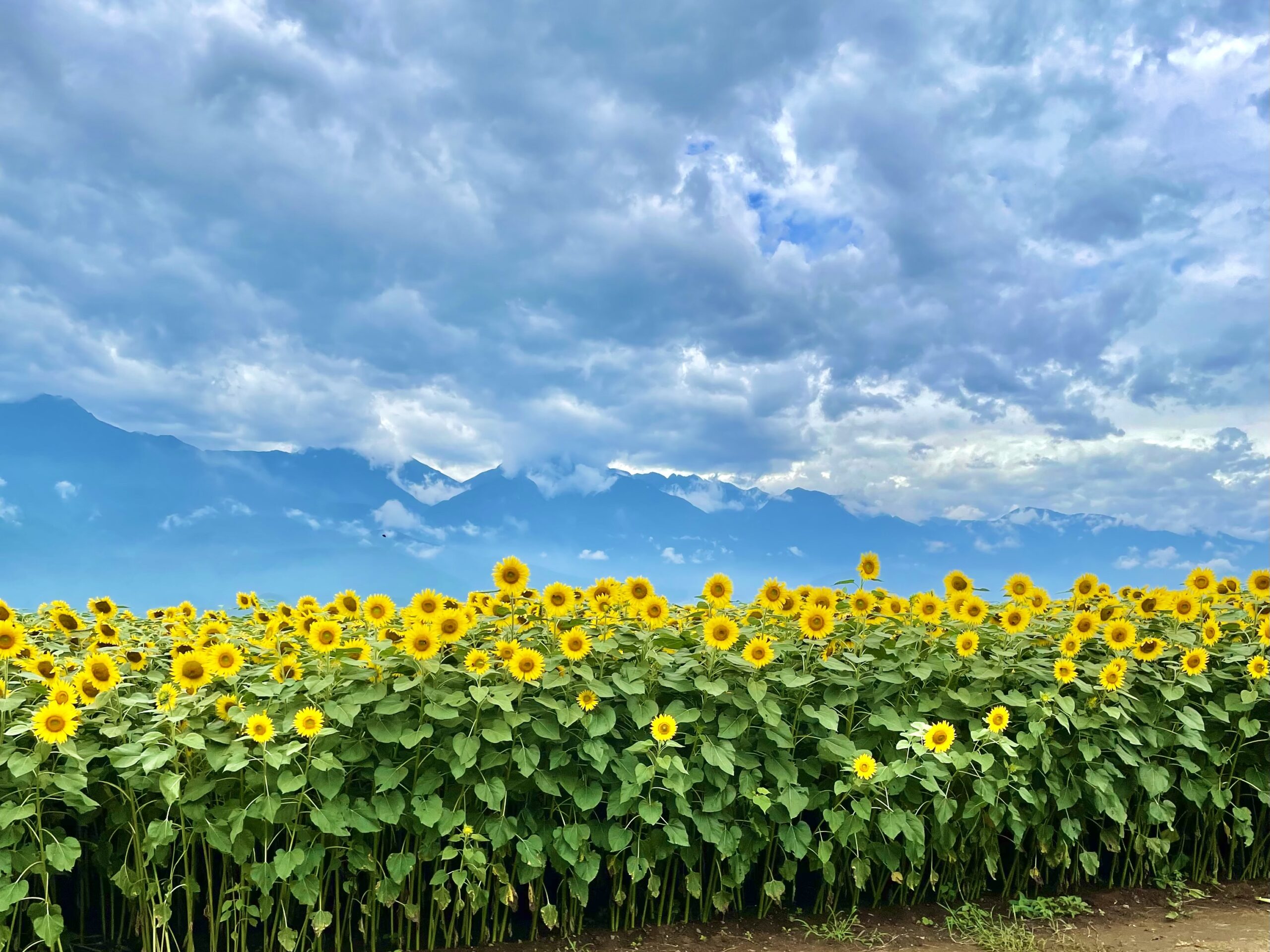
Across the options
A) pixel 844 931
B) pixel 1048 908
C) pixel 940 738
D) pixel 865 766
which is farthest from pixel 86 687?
pixel 1048 908

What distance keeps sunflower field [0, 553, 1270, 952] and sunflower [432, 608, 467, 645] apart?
0.09 feet

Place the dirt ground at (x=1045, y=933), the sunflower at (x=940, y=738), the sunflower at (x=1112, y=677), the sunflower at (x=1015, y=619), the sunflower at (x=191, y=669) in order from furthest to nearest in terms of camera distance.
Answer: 1. the sunflower at (x=1015, y=619)
2. the sunflower at (x=1112, y=677)
3. the dirt ground at (x=1045, y=933)
4. the sunflower at (x=940, y=738)
5. the sunflower at (x=191, y=669)

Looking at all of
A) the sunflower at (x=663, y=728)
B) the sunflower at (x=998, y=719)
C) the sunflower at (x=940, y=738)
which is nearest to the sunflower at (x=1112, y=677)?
the sunflower at (x=998, y=719)

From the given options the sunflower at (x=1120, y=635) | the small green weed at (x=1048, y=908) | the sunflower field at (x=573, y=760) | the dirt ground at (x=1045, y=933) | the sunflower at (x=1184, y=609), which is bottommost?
the dirt ground at (x=1045, y=933)

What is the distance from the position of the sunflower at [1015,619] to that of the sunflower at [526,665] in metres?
2.35

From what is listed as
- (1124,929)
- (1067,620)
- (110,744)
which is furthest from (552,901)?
(1067,620)

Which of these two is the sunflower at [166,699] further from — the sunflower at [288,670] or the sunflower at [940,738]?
the sunflower at [940,738]

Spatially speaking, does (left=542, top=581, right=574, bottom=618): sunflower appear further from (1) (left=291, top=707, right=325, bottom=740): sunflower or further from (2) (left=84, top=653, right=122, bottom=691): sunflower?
(2) (left=84, top=653, right=122, bottom=691): sunflower

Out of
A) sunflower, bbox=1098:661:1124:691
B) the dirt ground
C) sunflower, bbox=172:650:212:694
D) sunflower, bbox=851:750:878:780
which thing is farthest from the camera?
sunflower, bbox=1098:661:1124:691

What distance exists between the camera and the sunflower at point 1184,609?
4.96 metres

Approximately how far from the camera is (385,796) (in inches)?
145

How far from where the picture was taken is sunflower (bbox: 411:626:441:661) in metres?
3.60

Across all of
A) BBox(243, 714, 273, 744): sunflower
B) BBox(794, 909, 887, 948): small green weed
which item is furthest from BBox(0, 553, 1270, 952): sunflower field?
BBox(794, 909, 887, 948): small green weed

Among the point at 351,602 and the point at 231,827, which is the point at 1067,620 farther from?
the point at 231,827
